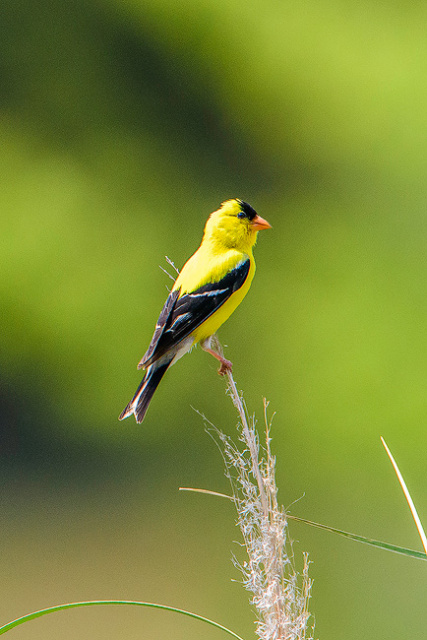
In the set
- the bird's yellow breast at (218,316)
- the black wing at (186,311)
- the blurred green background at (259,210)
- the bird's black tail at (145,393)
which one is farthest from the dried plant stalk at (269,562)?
the blurred green background at (259,210)

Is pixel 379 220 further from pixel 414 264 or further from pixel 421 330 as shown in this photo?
pixel 421 330

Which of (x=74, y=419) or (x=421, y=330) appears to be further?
(x=74, y=419)

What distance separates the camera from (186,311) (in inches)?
87.5

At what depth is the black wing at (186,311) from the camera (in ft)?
7.14

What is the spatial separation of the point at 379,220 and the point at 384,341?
0.95m

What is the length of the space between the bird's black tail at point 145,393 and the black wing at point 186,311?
44 mm

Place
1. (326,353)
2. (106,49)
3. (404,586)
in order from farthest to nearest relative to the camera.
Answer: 1. (106,49)
2. (326,353)
3. (404,586)

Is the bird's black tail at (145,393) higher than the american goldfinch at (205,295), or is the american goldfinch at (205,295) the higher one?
the american goldfinch at (205,295)

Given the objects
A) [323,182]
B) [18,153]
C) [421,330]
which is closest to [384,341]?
[421,330]

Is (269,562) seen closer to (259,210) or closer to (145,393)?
(145,393)

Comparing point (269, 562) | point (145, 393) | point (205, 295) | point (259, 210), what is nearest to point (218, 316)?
point (205, 295)

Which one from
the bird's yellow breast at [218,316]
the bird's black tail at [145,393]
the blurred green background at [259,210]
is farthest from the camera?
the blurred green background at [259,210]

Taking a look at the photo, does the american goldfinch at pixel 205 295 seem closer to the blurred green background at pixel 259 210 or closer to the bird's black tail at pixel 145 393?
the bird's black tail at pixel 145 393

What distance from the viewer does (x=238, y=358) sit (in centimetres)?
623
